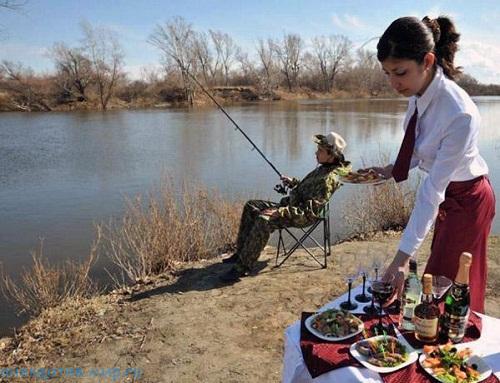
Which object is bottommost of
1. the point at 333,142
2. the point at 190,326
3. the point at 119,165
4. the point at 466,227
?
the point at 190,326

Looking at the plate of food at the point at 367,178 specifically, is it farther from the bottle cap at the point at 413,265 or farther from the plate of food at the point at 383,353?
the plate of food at the point at 383,353

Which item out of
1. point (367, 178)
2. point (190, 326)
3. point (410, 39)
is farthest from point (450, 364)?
point (190, 326)

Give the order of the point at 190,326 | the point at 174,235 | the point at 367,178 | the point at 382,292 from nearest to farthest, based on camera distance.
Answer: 1. the point at 382,292
2. the point at 367,178
3. the point at 190,326
4. the point at 174,235

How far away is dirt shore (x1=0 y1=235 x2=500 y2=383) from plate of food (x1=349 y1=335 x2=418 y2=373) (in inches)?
28.1

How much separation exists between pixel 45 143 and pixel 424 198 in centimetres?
1487

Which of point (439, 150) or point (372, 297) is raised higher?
point (439, 150)

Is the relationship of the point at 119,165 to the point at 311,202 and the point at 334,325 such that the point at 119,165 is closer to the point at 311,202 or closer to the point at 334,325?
the point at 311,202

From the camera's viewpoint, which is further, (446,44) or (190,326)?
(190,326)

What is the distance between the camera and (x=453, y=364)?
1289mm

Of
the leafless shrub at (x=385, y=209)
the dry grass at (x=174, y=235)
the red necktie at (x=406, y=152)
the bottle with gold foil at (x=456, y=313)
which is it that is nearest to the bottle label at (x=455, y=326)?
the bottle with gold foil at (x=456, y=313)

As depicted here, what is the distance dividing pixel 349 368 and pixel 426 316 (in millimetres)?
310

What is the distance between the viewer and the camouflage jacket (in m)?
3.71

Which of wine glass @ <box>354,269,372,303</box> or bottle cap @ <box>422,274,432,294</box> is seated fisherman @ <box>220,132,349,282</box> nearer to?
wine glass @ <box>354,269,372,303</box>

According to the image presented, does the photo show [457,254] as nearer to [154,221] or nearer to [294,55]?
[154,221]
